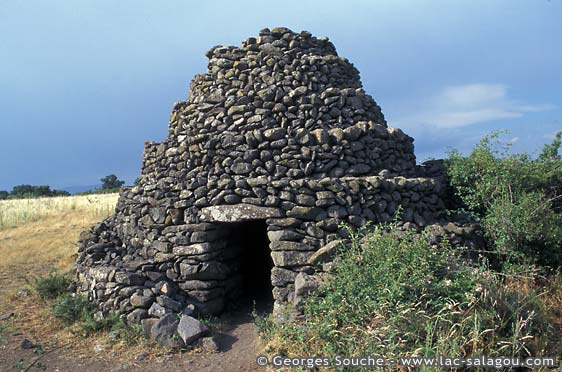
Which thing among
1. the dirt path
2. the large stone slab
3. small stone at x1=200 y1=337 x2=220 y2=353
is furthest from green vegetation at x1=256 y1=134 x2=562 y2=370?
the large stone slab

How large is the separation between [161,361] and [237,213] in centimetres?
232

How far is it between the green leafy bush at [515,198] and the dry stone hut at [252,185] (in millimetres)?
686

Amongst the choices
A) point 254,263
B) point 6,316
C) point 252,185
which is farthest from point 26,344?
point 254,263

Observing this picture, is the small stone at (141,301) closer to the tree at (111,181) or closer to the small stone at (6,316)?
the small stone at (6,316)

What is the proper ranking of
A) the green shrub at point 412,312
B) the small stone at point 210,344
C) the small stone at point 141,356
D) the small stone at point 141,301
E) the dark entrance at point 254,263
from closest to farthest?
the green shrub at point 412,312, the small stone at point 141,356, the small stone at point 210,344, the small stone at point 141,301, the dark entrance at point 254,263

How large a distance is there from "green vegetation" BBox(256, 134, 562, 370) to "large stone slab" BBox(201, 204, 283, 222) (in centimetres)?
127

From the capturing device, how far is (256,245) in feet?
30.6

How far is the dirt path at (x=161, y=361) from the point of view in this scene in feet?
17.7

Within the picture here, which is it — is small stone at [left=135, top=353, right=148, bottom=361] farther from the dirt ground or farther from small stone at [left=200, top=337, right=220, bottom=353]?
small stone at [left=200, top=337, right=220, bottom=353]

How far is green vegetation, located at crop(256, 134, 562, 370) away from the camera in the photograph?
4.21 metres

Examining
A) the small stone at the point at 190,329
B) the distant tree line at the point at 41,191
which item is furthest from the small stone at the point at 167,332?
the distant tree line at the point at 41,191

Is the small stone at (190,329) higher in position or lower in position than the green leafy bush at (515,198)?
lower

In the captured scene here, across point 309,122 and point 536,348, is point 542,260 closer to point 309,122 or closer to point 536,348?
point 536,348

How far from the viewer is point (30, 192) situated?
44500 millimetres
